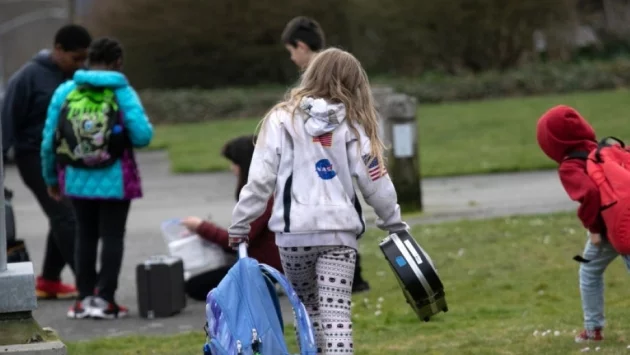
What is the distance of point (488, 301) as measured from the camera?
8.42 metres

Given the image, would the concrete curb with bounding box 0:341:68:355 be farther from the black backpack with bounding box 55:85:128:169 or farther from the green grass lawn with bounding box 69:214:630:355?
the black backpack with bounding box 55:85:128:169

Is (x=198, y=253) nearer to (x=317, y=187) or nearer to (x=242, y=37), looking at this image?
(x=317, y=187)

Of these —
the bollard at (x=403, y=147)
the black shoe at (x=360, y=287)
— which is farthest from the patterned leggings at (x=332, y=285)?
the bollard at (x=403, y=147)

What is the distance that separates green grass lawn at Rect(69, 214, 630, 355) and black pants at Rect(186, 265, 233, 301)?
971 mm

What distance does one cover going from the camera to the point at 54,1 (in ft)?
274

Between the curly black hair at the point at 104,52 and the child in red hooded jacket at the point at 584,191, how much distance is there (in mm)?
3043

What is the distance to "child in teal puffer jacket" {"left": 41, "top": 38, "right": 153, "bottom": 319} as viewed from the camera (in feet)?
26.1

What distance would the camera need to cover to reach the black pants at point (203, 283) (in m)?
8.65

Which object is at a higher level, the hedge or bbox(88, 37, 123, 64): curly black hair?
bbox(88, 37, 123, 64): curly black hair

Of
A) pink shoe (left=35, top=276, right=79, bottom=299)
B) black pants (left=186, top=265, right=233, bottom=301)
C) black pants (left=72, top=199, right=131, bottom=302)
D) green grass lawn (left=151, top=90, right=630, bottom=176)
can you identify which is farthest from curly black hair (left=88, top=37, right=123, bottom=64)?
green grass lawn (left=151, top=90, right=630, bottom=176)

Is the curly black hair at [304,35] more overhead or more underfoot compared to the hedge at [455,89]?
more overhead

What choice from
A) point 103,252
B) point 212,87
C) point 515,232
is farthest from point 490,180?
point 212,87

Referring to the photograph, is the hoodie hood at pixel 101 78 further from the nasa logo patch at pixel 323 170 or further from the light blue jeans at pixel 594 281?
the light blue jeans at pixel 594 281

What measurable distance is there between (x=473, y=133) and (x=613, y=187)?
55.1ft
